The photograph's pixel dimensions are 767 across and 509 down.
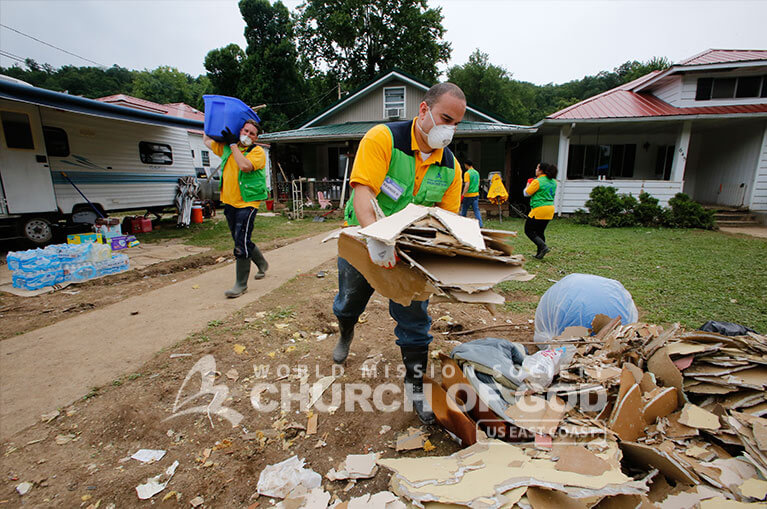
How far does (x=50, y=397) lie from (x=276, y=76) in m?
31.6

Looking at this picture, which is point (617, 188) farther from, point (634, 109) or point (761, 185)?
point (761, 185)

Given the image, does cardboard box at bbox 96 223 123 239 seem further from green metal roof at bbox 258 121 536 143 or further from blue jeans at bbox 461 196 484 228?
blue jeans at bbox 461 196 484 228

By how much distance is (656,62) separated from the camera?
37250 mm

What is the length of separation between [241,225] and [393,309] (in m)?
2.55

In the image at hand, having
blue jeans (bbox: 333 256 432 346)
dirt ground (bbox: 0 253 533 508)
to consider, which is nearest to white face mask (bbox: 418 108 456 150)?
blue jeans (bbox: 333 256 432 346)

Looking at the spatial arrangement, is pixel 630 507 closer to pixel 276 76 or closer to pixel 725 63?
pixel 725 63

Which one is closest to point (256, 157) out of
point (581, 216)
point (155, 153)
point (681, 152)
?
point (155, 153)

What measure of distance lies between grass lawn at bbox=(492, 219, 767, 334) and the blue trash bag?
1.07 metres

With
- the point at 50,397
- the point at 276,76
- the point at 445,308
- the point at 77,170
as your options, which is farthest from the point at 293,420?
the point at 276,76

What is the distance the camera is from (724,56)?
39.5 ft

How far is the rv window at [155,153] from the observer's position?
Answer: 10.2m

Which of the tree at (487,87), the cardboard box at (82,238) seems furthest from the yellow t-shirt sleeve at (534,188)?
the tree at (487,87)

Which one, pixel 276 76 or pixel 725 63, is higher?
pixel 276 76

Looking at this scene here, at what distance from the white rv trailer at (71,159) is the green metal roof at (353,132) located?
13.4 feet
